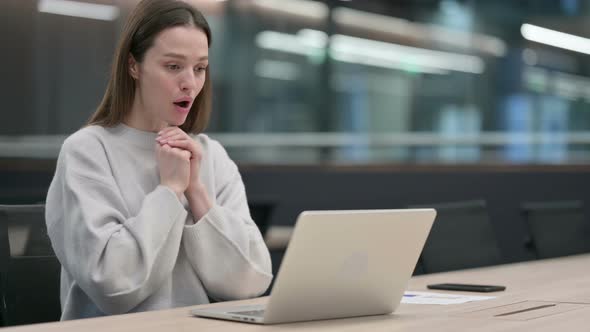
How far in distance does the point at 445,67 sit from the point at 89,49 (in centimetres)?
308

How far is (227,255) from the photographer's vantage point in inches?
79.4

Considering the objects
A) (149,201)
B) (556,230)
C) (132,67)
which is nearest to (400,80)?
(556,230)

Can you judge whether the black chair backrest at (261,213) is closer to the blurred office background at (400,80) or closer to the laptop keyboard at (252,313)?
the blurred office background at (400,80)

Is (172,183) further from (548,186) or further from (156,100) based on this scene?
(548,186)

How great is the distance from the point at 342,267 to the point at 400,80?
5853 mm

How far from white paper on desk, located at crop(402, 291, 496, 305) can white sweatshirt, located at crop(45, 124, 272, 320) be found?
1.10 ft

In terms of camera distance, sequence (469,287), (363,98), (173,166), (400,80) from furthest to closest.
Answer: (400,80), (363,98), (469,287), (173,166)

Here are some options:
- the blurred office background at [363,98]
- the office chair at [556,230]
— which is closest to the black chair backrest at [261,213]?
the blurred office background at [363,98]

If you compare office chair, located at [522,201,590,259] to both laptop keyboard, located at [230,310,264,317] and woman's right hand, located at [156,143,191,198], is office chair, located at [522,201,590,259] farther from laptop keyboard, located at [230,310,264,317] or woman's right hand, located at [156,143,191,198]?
laptop keyboard, located at [230,310,264,317]

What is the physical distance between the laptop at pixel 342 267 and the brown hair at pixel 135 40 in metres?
0.61

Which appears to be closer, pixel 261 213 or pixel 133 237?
pixel 133 237

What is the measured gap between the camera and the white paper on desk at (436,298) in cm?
199

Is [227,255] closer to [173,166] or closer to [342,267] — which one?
[173,166]

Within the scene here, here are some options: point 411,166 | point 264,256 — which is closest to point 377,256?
point 264,256
